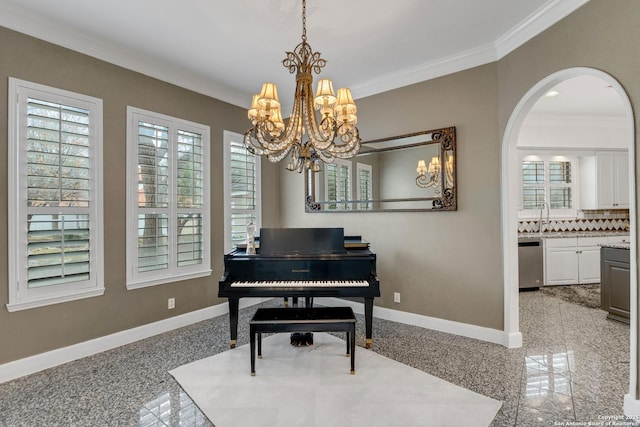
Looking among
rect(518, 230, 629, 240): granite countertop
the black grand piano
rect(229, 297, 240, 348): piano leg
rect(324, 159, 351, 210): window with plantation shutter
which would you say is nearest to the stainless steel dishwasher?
rect(518, 230, 629, 240): granite countertop

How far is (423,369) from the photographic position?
255 centimetres

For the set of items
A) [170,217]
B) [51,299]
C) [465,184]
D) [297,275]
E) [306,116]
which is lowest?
[51,299]

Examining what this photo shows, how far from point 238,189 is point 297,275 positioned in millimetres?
1911

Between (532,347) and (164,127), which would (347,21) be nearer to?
(164,127)

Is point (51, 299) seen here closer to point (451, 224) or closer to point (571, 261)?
point (451, 224)

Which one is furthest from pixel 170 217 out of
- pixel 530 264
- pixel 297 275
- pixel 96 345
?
pixel 530 264

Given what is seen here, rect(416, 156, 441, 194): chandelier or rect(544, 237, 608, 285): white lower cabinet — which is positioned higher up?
rect(416, 156, 441, 194): chandelier

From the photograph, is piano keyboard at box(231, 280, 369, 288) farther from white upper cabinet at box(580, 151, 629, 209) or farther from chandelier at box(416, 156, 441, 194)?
white upper cabinet at box(580, 151, 629, 209)

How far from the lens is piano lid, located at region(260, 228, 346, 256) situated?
10.0ft

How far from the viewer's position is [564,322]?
360 cm

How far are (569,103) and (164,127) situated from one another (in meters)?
5.91

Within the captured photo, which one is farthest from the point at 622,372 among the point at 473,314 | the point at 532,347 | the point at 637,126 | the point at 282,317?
the point at 282,317

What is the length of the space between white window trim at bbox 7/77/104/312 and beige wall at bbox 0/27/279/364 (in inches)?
1.8

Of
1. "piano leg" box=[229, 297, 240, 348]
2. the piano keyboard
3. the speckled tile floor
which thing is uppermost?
the piano keyboard
